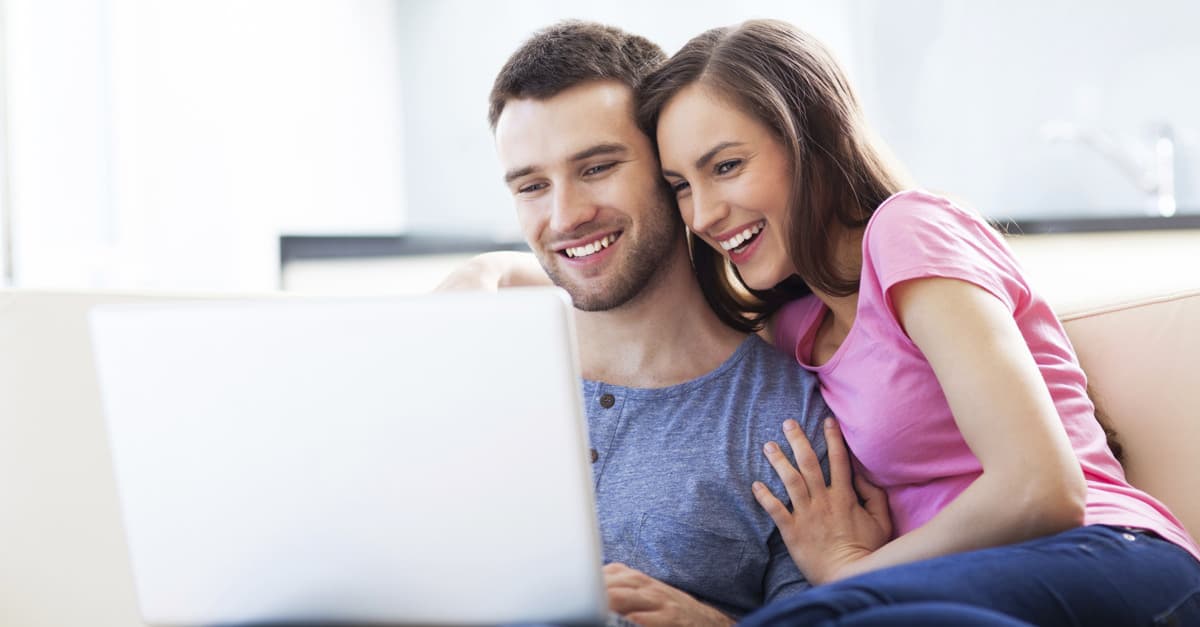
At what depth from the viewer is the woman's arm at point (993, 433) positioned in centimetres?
110

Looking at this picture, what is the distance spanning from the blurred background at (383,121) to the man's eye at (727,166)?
1021 mm

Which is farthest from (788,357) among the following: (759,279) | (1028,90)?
(1028,90)

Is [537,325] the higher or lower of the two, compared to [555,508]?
higher

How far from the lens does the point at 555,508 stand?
83cm

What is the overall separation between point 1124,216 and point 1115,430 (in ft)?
2.83

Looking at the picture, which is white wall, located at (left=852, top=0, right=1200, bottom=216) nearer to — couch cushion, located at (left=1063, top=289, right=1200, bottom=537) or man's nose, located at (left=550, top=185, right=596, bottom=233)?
couch cushion, located at (left=1063, top=289, right=1200, bottom=537)

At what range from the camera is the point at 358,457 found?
0.87m

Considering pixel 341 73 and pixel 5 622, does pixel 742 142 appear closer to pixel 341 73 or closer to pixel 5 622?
pixel 5 622

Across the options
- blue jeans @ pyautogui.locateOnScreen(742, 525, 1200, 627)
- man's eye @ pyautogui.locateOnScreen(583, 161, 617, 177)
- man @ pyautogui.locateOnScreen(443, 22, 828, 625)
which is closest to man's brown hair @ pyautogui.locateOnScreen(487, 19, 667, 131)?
man @ pyautogui.locateOnScreen(443, 22, 828, 625)

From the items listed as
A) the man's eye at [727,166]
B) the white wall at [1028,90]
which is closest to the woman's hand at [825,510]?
the man's eye at [727,166]

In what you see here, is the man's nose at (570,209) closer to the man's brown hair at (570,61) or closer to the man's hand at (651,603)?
the man's brown hair at (570,61)

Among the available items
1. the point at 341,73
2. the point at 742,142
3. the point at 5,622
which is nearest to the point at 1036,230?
the point at 742,142

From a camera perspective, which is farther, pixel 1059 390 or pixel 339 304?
pixel 1059 390

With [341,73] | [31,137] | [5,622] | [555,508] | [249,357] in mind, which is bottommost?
[5,622]
